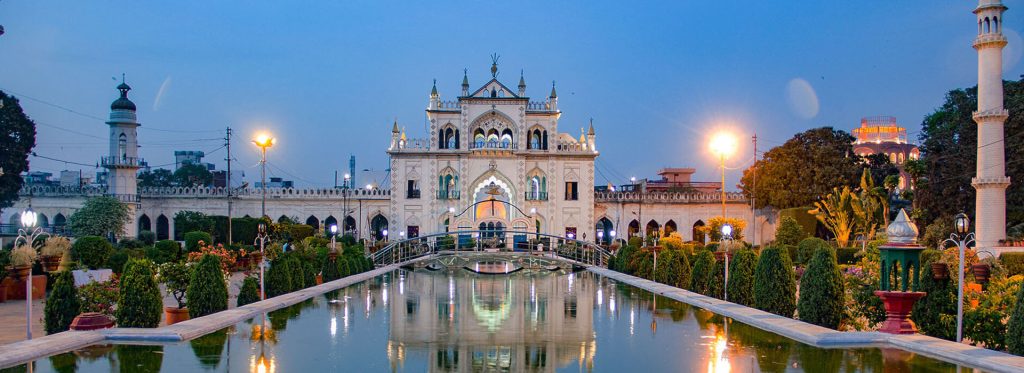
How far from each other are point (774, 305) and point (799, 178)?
3785cm

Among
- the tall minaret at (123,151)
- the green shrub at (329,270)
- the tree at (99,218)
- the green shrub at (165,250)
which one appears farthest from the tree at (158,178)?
the green shrub at (329,270)

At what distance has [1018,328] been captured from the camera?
1017cm

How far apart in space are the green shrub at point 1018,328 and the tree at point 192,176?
240ft

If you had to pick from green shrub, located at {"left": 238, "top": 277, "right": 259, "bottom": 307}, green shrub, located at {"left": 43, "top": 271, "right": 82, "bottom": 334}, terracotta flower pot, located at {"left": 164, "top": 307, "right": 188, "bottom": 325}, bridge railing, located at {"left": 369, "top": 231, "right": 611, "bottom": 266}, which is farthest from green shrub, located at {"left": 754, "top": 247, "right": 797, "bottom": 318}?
bridge railing, located at {"left": 369, "top": 231, "right": 611, "bottom": 266}

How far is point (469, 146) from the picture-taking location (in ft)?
175

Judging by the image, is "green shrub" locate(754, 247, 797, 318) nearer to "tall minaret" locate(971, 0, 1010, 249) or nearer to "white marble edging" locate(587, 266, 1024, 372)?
"white marble edging" locate(587, 266, 1024, 372)

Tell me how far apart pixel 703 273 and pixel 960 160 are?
2380 centimetres

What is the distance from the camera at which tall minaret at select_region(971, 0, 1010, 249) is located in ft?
101

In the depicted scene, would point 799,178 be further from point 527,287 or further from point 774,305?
point 774,305

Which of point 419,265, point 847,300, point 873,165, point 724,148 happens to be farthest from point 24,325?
point 873,165

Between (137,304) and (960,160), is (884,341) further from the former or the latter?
(960,160)

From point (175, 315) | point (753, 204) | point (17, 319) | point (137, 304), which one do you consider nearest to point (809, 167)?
point (753, 204)

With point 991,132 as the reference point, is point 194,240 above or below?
below

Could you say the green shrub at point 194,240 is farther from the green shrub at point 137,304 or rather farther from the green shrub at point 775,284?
the green shrub at point 775,284
